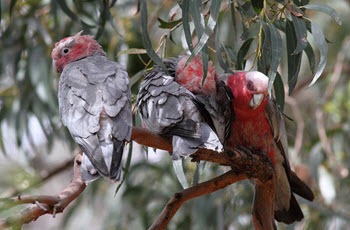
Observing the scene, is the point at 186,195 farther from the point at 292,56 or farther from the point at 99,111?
the point at 292,56

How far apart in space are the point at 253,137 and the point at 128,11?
2168 mm

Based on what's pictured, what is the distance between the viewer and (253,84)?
2020 millimetres

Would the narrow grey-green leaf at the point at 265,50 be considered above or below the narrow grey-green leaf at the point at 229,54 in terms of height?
above

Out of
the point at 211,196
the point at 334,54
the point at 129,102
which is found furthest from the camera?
the point at 334,54

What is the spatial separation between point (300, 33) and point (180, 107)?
53cm

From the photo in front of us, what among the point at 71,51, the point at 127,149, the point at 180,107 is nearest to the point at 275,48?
the point at 180,107

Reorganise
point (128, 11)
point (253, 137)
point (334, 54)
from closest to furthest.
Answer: point (253, 137), point (128, 11), point (334, 54)

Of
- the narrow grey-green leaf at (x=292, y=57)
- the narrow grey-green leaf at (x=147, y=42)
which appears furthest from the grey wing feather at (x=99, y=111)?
the narrow grey-green leaf at (x=292, y=57)

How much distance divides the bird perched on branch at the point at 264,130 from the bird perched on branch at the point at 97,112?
1.69 ft

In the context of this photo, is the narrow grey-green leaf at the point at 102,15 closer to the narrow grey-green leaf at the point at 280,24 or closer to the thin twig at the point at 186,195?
the narrow grey-green leaf at the point at 280,24

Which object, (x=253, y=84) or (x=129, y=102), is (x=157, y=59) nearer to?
(x=129, y=102)

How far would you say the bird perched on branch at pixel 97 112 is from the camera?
5.23 ft

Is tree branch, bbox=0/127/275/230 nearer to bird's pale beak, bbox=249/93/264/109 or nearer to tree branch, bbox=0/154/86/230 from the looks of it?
tree branch, bbox=0/154/86/230

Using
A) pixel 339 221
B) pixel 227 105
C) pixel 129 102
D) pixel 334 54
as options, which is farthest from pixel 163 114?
pixel 334 54
